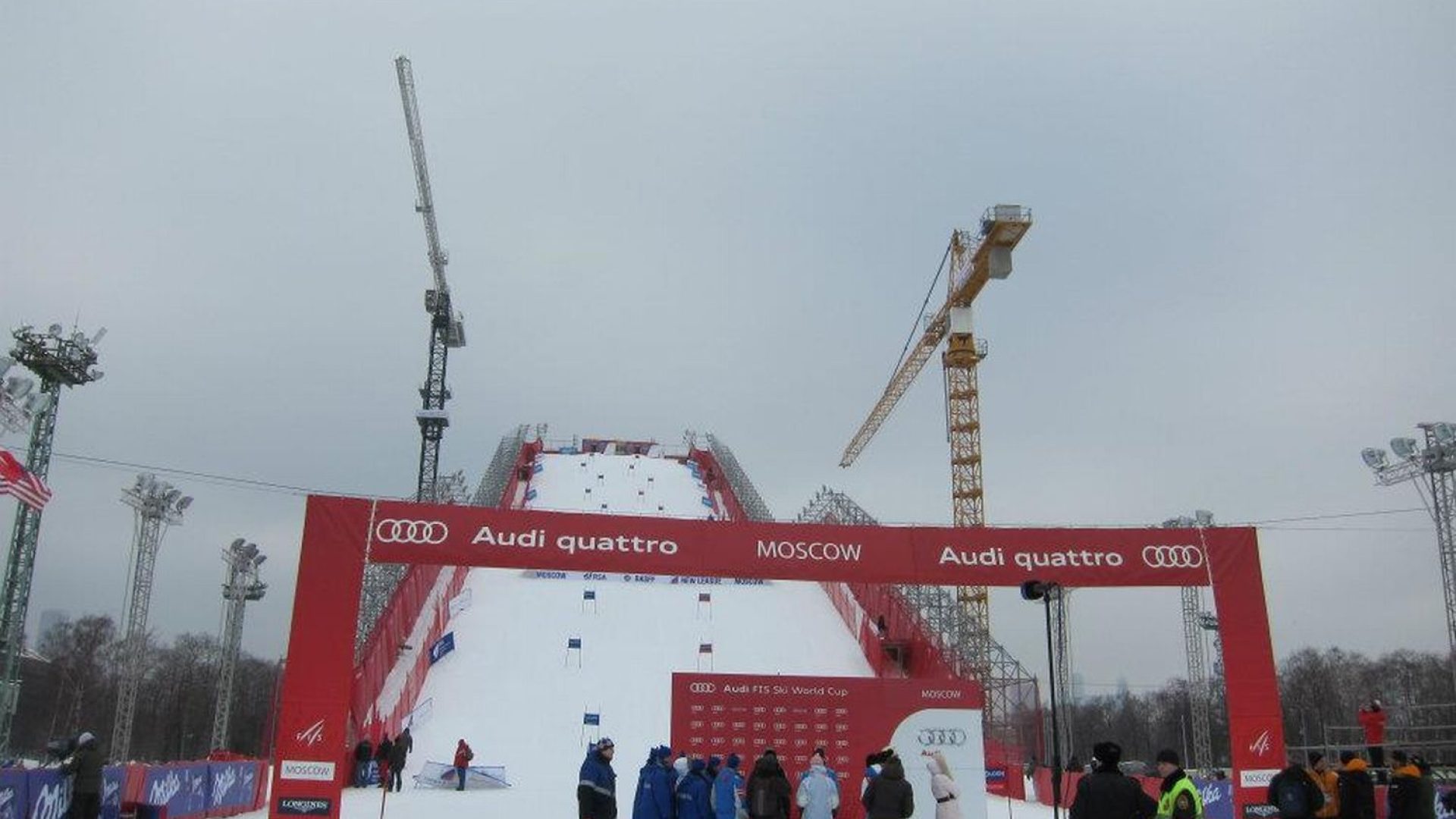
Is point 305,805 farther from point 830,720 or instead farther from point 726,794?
point 830,720

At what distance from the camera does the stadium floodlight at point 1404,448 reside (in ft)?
91.7

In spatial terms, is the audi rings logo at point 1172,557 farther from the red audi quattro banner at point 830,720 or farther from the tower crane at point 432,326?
the tower crane at point 432,326

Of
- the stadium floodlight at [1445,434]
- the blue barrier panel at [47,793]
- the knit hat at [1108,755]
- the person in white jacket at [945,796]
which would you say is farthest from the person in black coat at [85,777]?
the stadium floodlight at [1445,434]

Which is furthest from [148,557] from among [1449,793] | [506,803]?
[1449,793]

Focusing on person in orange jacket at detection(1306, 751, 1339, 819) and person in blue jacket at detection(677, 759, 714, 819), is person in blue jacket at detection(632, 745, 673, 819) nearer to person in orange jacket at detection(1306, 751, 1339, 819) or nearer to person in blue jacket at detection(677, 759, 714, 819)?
person in blue jacket at detection(677, 759, 714, 819)

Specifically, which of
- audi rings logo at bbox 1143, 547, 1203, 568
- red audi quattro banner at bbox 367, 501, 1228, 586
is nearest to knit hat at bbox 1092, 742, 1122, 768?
red audi quattro banner at bbox 367, 501, 1228, 586

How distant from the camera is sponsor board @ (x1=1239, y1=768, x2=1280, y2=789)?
15977 millimetres

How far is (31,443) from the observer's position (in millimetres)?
24219

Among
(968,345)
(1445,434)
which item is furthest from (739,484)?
(1445,434)

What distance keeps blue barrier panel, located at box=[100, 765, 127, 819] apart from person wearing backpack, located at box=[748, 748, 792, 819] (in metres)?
7.29

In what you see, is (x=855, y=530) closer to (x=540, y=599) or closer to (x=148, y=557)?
(x=540, y=599)

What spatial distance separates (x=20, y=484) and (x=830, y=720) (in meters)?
14.5

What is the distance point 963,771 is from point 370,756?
12134 millimetres

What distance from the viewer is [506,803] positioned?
18.1 meters
